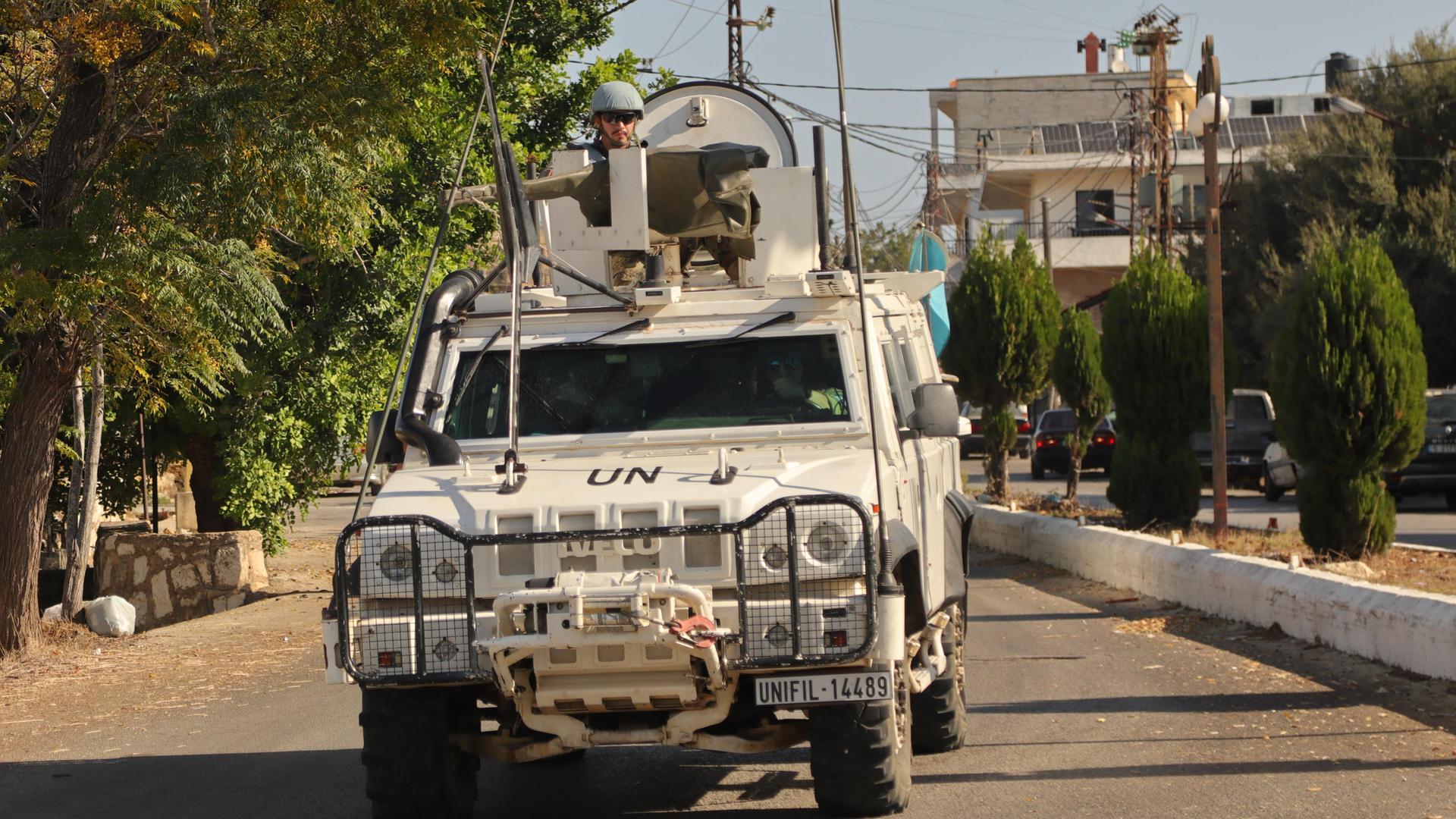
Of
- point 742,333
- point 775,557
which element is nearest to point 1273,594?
point 742,333

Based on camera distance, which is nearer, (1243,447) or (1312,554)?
(1312,554)

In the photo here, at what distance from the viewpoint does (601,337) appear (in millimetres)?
7707

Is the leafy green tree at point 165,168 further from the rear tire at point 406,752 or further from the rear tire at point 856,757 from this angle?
the rear tire at point 856,757

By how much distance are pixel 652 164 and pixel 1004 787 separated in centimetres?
359

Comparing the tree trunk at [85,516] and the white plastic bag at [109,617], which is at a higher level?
the tree trunk at [85,516]

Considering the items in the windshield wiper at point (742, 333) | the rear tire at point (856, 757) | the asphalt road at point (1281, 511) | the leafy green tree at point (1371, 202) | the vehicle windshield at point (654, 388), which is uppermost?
the leafy green tree at point (1371, 202)

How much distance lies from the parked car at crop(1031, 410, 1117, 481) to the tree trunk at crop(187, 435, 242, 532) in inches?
842

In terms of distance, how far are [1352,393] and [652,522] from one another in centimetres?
1089

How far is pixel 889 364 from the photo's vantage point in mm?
8008

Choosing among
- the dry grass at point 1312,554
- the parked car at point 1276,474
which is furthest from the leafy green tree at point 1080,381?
the parked car at point 1276,474

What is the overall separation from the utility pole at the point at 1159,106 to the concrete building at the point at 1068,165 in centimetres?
931

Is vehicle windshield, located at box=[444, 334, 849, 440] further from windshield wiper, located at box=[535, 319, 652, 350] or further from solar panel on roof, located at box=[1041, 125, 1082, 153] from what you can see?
solar panel on roof, located at box=[1041, 125, 1082, 153]

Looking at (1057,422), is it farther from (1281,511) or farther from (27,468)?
(27,468)

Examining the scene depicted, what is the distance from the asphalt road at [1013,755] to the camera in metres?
7.27
